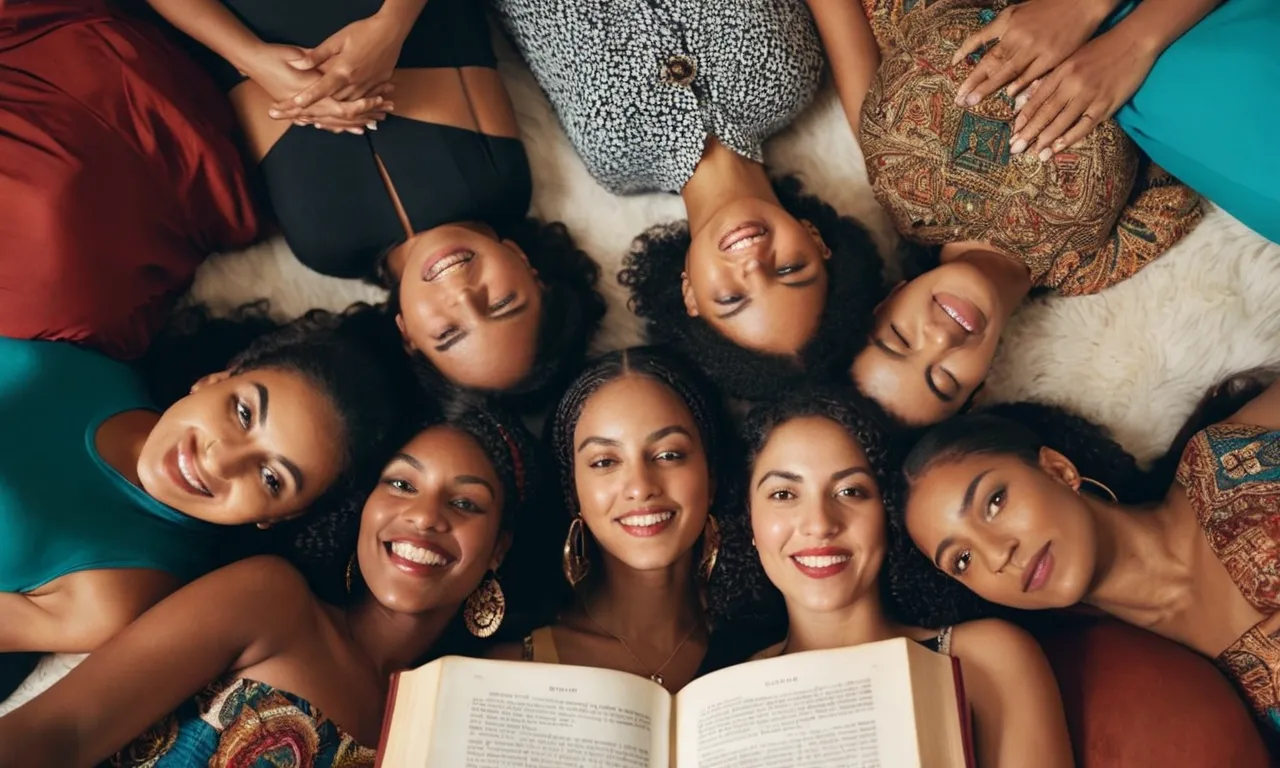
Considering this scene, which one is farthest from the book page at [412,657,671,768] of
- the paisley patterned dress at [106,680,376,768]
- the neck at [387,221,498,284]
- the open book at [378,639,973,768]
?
the neck at [387,221,498,284]

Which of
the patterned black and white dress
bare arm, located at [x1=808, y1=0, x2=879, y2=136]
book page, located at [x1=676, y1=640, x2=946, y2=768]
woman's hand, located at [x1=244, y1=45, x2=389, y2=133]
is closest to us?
book page, located at [x1=676, y1=640, x2=946, y2=768]

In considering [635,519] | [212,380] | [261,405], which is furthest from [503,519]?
[212,380]

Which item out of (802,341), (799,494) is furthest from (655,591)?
(802,341)

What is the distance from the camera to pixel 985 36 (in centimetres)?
188

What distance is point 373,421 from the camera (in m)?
1.88

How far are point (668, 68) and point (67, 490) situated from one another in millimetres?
1420

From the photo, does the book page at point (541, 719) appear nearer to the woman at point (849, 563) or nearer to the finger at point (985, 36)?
the woman at point (849, 563)

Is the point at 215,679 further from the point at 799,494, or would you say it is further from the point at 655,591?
the point at 799,494

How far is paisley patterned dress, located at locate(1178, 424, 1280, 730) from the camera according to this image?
1.73m

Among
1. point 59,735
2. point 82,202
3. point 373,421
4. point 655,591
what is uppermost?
point 82,202

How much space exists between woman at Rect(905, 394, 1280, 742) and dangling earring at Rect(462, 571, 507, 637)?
824 mm

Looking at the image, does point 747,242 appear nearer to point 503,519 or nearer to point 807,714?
point 503,519

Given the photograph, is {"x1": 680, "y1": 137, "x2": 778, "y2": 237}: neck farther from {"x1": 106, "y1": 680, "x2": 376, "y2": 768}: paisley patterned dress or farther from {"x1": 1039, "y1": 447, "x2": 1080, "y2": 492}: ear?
{"x1": 106, "y1": 680, "x2": 376, "y2": 768}: paisley patterned dress

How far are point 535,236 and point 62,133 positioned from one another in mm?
926
